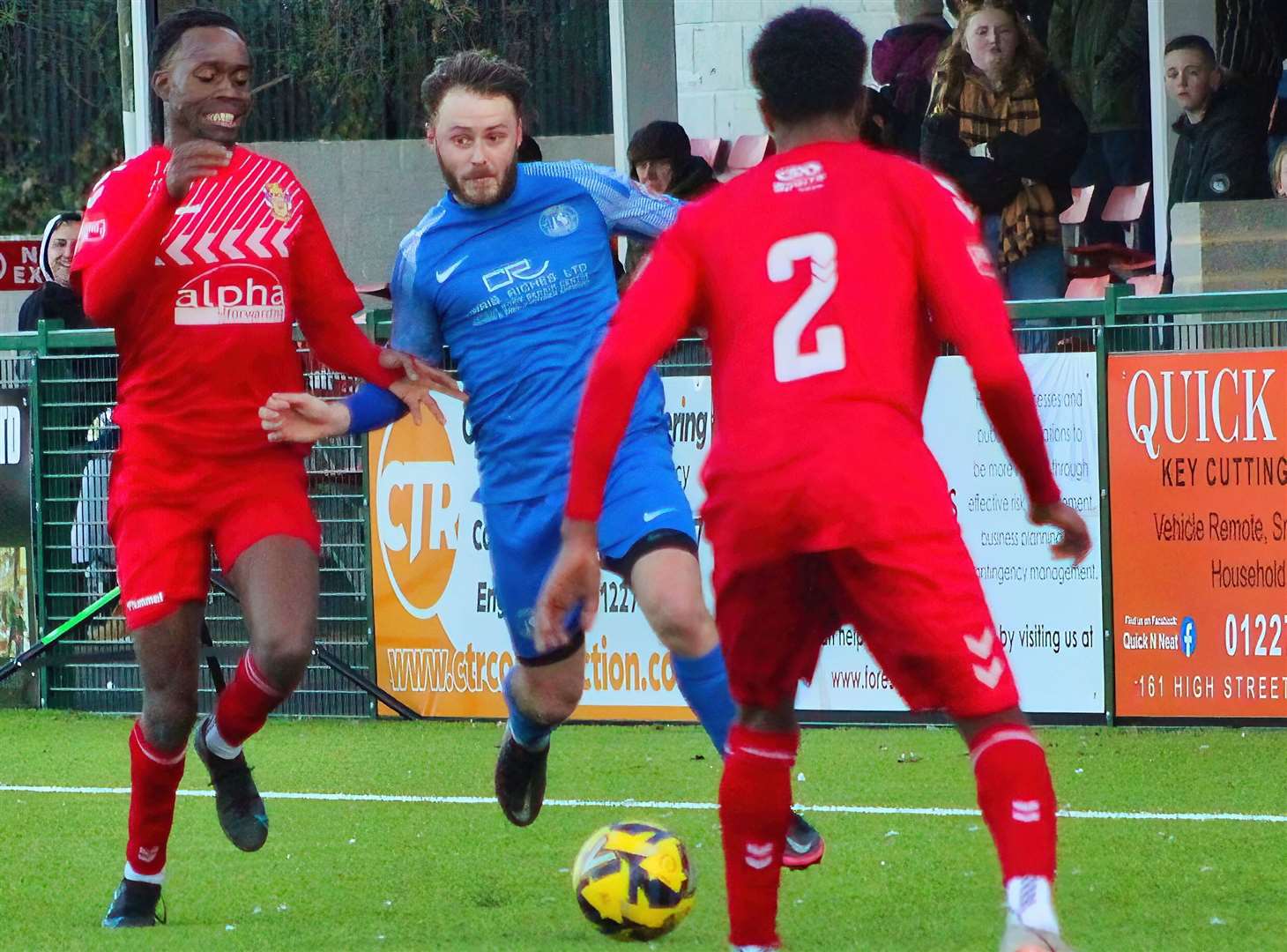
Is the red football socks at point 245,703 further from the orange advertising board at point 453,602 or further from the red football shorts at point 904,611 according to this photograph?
the orange advertising board at point 453,602

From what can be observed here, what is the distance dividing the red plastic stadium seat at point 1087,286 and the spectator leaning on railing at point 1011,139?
3.65ft

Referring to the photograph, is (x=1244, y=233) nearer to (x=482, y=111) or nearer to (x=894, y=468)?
(x=482, y=111)

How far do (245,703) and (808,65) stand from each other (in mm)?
2741

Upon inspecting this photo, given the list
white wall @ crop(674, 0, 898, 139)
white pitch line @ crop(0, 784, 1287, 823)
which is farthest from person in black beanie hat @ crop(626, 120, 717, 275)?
white wall @ crop(674, 0, 898, 139)

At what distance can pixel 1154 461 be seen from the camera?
9484 mm

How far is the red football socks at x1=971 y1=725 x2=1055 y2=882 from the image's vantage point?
4359 millimetres

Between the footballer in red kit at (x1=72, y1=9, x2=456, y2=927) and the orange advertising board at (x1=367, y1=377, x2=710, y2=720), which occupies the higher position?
the footballer in red kit at (x1=72, y1=9, x2=456, y2=927)

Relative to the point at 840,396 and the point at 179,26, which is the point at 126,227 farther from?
the point at 840,396

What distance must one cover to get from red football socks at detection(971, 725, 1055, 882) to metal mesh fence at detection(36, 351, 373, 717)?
22.2 ft

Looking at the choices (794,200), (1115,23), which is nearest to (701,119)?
(1115,23)

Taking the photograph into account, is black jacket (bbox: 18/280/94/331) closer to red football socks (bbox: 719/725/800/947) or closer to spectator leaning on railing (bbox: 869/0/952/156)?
spectator leaning on railing (bbox: 869/0/952/156)

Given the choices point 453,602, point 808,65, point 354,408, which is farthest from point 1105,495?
point 808,65

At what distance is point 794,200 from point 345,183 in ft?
43.6

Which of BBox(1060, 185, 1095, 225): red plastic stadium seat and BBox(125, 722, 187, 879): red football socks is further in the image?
BBox(1060, 185, 1095, 225): red plastic stadium seat
